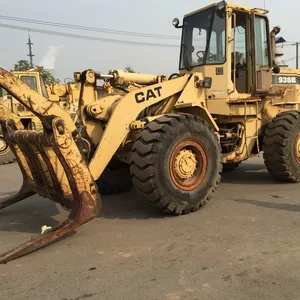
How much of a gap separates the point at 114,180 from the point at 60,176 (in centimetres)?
199

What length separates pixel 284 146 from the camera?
6.32m

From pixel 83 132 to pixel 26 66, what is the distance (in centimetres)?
3526

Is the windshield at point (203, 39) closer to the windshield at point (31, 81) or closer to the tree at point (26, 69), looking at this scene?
the windshield at point (31, 81)

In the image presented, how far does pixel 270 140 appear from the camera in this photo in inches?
254

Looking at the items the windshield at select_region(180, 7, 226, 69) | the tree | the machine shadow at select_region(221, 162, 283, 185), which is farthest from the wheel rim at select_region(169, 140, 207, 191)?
the tree

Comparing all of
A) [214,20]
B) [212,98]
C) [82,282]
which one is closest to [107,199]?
[212,98]

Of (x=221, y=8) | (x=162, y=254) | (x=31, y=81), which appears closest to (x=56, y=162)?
(x=162, y=254)

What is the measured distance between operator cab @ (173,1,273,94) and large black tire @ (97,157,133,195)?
210 centimetres

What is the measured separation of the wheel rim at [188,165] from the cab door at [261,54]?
2.06 m

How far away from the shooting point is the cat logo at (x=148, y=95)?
4996mm

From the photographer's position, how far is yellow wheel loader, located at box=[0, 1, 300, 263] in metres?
4.07

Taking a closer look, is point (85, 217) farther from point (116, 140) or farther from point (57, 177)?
point (116, 140)

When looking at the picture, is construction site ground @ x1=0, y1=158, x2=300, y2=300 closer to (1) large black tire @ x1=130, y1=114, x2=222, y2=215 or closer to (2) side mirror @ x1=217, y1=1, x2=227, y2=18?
(1) large black tire @ x1=130, y1=114, x2=222, y2=215

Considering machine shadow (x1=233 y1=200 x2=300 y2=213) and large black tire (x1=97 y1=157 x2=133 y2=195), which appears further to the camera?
large black tire (x1=97 y1=157 x2=133 y2=195)
